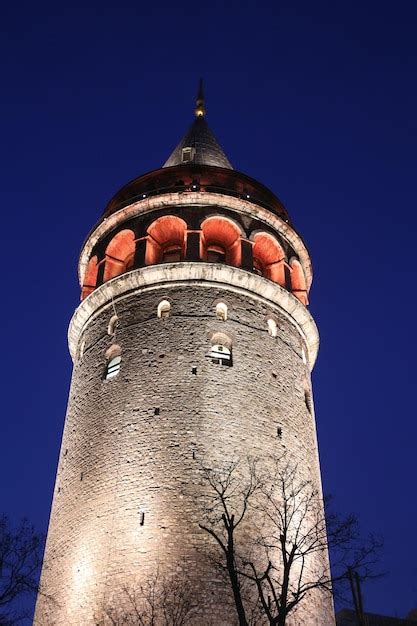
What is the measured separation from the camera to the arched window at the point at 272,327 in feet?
80.8

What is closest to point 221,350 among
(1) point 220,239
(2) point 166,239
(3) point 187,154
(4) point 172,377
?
(4) point 172,377

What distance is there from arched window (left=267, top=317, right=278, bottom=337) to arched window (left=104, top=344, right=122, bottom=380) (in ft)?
16.0

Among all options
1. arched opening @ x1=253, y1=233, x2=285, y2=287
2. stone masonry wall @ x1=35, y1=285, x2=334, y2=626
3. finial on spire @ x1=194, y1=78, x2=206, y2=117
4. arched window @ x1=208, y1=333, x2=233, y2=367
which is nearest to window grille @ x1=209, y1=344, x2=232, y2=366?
arched window @ x1=208, y1=333, x2=233, y2=367

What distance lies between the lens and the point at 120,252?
1089 inches

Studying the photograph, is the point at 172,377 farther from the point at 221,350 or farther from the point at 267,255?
the point at 267,255

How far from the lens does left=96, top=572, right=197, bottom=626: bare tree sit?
57.0ft

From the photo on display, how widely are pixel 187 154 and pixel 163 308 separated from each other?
10.4 meters

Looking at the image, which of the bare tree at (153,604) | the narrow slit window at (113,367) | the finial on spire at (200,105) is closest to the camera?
the bare tree at (153,604)

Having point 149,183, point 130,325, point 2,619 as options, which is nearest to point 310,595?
point 2,619

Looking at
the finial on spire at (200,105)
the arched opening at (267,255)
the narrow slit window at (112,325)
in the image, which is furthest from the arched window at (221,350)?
the finial on spire at (200,105)

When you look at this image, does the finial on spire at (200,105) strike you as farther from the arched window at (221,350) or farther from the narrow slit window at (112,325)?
the arched window at (221,350)

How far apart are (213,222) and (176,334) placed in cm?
563

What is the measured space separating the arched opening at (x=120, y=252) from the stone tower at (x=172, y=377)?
2.0 inches

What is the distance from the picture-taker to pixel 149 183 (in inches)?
1117
